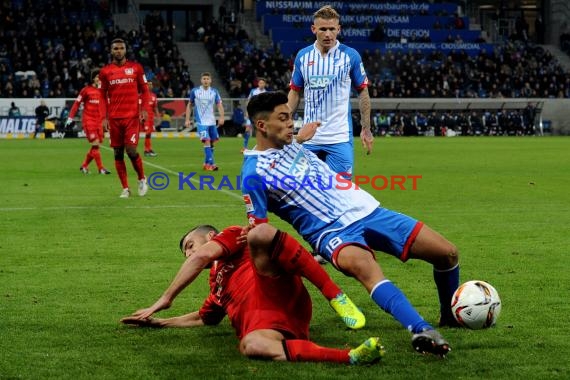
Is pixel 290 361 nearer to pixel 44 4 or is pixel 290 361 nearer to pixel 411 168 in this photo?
pixel 411 168

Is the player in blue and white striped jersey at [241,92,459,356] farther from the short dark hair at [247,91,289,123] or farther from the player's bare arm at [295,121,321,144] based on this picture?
the player's bare arm at [295,121,321,144]

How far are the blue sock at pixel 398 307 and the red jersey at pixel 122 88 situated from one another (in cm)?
1077

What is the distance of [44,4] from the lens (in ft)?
168

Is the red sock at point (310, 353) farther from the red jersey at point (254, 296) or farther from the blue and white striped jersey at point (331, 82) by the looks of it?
the blue and white striped jersey at point (331, 82)

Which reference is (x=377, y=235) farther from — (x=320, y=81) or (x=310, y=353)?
(x=320, y=81)

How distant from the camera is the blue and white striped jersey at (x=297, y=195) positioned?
566 cm

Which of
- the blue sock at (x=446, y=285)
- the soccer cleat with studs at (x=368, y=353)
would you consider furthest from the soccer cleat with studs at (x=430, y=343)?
the blue sock at (x=446, y=285)

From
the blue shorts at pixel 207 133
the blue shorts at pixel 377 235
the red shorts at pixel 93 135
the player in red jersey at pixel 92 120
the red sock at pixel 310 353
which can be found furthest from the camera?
the blue shorts at pixel 207 133

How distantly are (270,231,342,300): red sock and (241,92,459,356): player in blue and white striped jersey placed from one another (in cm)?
17

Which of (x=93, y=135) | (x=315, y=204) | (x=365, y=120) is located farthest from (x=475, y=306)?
(x=93, y=135)

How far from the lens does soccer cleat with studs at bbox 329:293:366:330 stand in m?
5.25

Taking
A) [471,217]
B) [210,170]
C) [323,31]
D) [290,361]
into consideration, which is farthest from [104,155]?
[290,361]

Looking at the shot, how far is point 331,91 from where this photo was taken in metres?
9.86

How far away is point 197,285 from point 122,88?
8.49 metres
